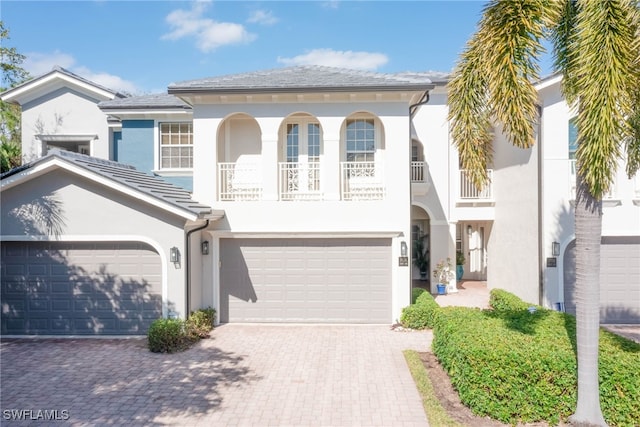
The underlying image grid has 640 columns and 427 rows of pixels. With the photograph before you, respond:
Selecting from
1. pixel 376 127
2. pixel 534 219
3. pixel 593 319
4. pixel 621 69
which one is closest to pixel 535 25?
pixel 621 69

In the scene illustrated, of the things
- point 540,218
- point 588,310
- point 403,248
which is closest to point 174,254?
point 403,248

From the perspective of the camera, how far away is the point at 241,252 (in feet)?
37.1

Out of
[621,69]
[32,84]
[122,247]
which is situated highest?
[32,84]

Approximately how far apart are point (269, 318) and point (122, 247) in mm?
4481

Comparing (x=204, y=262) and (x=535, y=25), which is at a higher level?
(x=535, y=25)

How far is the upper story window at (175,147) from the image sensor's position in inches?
525

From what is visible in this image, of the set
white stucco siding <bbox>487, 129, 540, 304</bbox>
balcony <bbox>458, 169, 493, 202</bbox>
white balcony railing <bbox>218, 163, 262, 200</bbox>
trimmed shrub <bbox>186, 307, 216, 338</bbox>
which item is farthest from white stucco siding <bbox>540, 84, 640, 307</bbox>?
trimmed shrub <bbox>186, 307, 216, 338</bbox>

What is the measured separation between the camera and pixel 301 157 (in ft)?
39.8

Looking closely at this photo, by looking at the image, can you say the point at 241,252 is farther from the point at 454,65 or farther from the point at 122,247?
the point at 454,65

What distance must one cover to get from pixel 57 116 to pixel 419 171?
14.6m

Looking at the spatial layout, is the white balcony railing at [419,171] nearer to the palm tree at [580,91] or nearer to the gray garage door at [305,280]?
the gray garage door at [305,280]

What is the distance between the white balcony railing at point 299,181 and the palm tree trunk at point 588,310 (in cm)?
710

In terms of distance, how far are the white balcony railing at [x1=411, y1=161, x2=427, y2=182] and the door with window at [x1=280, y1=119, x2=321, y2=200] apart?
4893 mm

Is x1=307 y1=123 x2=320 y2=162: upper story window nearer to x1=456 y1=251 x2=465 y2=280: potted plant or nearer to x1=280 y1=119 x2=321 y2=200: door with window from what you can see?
x1=280 y1=119 x2=321 y2=200: door with window
